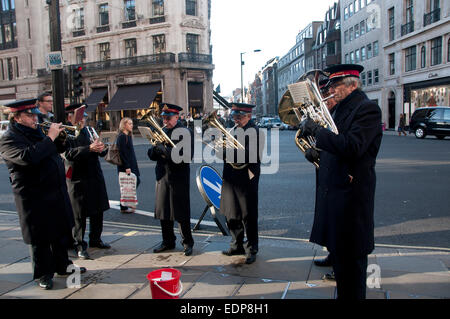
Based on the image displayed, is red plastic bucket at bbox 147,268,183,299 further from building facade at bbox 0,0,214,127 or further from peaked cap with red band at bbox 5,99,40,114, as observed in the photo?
building facade at bbox 0,0,214,127

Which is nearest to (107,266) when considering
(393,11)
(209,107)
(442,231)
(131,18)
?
(442,231)

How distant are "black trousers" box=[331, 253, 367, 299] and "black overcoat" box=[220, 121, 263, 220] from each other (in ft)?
5.35

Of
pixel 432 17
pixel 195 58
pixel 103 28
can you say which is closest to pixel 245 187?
pixel 195 58

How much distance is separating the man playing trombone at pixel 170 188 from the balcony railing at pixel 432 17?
32178 millimetres

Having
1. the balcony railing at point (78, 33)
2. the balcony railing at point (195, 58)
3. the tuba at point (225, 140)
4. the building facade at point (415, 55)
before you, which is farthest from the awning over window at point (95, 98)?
the tuba at point (225, 140)

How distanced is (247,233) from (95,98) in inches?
1403

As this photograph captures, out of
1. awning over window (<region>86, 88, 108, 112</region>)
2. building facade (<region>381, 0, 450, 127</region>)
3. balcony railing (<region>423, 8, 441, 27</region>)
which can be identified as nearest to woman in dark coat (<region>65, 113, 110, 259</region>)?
building facade (<region>381, 0, 450, 127</region>)

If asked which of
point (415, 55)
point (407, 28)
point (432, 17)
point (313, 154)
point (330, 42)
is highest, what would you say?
point (330, 42)

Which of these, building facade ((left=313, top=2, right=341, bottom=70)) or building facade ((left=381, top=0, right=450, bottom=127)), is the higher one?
building facade ((left=313, top=2, right=341, bottom=70))

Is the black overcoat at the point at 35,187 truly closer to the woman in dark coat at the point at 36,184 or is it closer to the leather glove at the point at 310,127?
the woman in dark coat at the point at 36,184

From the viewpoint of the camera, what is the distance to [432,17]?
29.7 meters

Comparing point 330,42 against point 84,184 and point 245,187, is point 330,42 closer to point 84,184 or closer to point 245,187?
point 245,187

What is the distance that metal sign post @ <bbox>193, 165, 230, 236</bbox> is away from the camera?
5.37m
